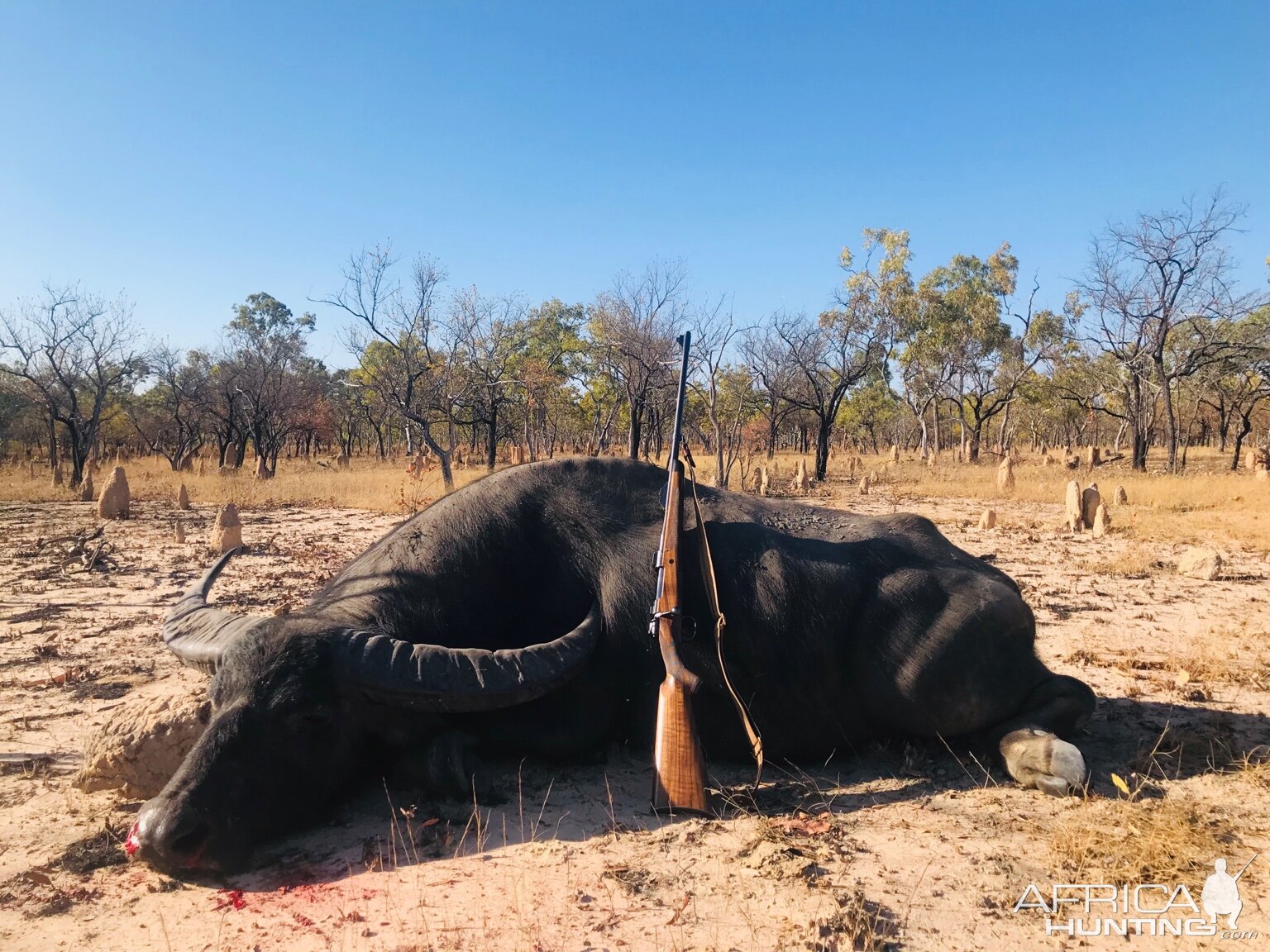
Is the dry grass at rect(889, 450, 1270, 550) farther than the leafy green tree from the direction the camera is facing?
No

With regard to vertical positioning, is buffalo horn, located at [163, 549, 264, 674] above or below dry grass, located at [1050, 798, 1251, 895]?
above

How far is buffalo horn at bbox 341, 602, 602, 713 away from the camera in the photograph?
12.3 ft

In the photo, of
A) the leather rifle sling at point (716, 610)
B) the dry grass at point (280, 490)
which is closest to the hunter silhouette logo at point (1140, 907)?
the leather rifle sling at point (716, 610)

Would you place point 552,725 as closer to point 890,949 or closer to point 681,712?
point 681,712

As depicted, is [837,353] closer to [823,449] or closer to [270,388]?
[823,449]

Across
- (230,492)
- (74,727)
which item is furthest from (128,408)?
(74,727)

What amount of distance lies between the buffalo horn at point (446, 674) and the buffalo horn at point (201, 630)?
672 millimetres

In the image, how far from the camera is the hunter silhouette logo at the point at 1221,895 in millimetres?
2797

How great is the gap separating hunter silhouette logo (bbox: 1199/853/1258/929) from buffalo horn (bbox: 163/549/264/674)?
4.34m

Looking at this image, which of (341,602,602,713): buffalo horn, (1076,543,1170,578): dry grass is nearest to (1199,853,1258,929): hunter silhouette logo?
(341,602,602,713): buffalo horn

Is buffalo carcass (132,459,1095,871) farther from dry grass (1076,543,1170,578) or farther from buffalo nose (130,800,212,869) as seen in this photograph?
dry grass (1076,543,1170,578)

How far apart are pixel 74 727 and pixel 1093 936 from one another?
223 inches

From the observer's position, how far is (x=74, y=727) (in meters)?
4.86

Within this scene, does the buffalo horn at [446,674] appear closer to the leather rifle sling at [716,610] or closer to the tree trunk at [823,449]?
the leather rifle sling at [716,610]
